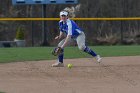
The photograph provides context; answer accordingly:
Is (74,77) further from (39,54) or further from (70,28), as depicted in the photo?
(39,54)

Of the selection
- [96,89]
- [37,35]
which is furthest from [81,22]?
[96,89]

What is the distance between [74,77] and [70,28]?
Answer: 188cm

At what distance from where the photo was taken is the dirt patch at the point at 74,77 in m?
9.66

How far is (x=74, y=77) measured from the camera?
37.3ft

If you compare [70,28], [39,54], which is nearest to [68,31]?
[70,28]

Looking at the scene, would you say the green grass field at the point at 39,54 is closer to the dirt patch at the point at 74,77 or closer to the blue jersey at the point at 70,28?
the dirt patch at the point at 74,77

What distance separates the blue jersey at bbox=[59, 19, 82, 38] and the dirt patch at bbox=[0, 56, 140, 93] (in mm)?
866

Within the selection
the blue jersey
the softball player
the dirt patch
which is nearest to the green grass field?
the dirt patch

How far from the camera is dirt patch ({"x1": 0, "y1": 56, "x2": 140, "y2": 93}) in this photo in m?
9.66

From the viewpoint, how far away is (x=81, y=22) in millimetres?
33969

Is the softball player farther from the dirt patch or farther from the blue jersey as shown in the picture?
the dirt patch

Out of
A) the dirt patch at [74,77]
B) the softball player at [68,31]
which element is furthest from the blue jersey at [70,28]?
the dirt patch at [74,77]

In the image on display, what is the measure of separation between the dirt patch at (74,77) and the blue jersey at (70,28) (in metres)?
0.87

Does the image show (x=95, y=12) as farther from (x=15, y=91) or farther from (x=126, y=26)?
(x=15, y=91)
